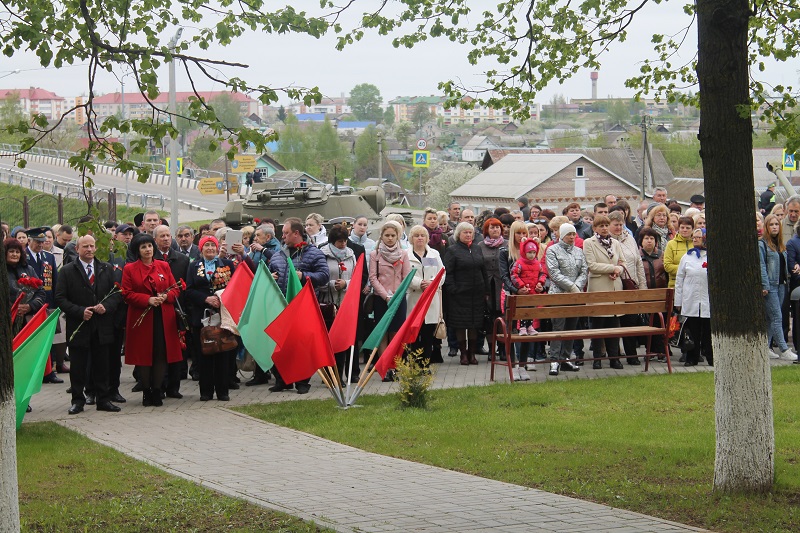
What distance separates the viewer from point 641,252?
622 inches

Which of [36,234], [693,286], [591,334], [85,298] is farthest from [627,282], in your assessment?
[36,234]

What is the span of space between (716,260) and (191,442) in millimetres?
4905

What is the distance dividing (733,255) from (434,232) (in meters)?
9.84

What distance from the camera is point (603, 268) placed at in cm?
1473

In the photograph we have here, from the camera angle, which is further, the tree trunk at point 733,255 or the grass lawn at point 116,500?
the tree trunk at point 733,255

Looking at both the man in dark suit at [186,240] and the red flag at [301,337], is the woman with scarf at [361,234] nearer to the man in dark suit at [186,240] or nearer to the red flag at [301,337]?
the man in dark suit at [186,240]

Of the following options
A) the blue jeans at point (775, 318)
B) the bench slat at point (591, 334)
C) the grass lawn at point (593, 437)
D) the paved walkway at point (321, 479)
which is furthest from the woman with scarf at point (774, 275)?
the paved walkway at point (321, 479)

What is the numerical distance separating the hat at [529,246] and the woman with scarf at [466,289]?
730 mm

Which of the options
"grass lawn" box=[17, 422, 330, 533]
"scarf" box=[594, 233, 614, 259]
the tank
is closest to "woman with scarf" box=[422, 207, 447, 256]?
"scarf" box=[594, 233, 614, 259]

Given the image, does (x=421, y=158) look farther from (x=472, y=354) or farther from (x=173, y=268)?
(x=173, y=268)

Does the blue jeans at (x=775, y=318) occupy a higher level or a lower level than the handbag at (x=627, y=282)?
lower

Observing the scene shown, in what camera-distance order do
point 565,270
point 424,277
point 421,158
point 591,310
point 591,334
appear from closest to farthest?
point 591,334, point 591,310, point 565,270, point 424,277, point 421,158

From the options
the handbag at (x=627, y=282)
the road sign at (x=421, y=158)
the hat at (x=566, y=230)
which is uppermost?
the road sign at (x=421, y=158)

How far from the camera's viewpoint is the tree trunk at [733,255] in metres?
7.97
